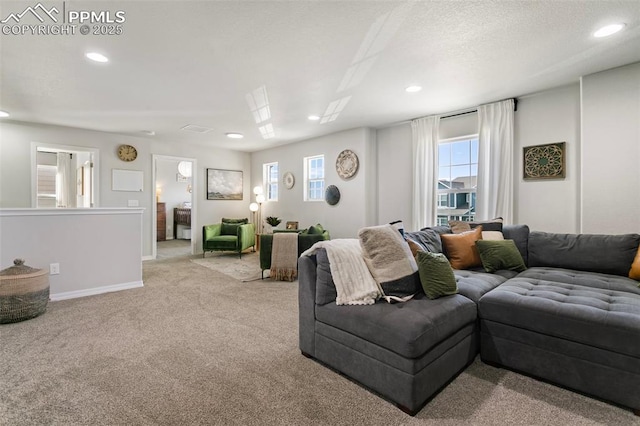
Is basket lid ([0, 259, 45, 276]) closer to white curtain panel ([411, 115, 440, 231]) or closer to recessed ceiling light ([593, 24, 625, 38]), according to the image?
white curtain panel ([411, 115, 440, 231])

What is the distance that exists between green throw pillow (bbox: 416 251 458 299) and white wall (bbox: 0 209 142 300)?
3760 millimetres

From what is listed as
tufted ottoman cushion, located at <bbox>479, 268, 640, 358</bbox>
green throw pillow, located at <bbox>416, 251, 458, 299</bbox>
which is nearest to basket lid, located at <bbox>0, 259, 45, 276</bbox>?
green throw pillow, located at <bbox>416, 251, 458, 299</bbox>

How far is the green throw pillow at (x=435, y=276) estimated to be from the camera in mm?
2010

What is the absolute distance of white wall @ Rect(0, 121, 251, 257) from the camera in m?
4.90

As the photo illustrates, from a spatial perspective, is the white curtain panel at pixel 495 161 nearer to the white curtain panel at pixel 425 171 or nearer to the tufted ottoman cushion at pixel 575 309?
the white curtain panel at pixel 425 171

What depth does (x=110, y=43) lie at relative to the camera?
99.3 inches

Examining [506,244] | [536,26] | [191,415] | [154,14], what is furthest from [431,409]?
[154,14]

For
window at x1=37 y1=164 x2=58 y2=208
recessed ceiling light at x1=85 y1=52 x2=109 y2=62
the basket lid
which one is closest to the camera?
recessed ceiling light at x1=85 y1=52 x2=109 y2=62

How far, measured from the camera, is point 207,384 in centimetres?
183

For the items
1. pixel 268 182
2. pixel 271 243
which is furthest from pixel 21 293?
pixel 268 182

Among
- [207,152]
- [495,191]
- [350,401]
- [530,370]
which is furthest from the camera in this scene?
A: [207,152]

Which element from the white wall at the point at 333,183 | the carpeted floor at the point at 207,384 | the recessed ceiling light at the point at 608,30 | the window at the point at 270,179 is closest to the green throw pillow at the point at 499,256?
the carpeted floor at the point at 207,384

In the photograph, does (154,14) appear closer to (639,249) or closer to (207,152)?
(639,249)

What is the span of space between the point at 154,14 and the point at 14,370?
8.62ft
